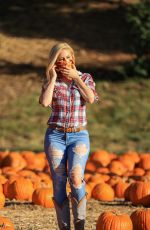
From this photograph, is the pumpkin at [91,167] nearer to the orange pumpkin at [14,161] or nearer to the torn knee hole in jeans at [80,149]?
the orange pumpkin at [14,161]

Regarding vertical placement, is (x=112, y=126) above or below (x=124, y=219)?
above

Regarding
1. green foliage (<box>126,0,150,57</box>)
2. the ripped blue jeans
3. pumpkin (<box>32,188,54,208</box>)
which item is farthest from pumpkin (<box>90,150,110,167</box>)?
green foliage (<box>126,0,150,57</box>)

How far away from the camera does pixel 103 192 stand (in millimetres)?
9906

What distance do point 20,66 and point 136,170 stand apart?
1271 centimetres

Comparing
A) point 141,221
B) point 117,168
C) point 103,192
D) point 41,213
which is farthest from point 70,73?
point 117,168

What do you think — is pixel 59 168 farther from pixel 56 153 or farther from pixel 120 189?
pixel 120 189

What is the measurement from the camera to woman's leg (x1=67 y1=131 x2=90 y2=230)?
626cm

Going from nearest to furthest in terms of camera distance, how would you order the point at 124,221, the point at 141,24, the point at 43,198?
the point at 124,221
the point at 43,198
the point at 141,24

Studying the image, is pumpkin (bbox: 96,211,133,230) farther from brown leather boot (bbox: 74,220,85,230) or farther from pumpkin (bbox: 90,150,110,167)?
pumpkin (bbox: 90,150,110,167)

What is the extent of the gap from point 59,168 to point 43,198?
2.80 meters

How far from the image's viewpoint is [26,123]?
19734 mm

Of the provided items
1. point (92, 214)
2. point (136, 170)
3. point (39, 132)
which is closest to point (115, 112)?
point (39, 132)

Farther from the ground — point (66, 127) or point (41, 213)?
point (66, 127)

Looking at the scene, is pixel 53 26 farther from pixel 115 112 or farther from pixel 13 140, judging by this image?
pixel 13 140
